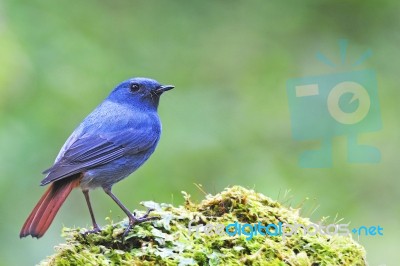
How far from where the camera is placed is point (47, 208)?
11.9 feet

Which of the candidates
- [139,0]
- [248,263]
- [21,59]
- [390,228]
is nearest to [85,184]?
[248,263]

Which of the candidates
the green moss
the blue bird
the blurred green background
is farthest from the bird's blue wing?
the blurred green background

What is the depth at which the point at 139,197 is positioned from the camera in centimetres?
652

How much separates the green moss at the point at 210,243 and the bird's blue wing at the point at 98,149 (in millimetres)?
349

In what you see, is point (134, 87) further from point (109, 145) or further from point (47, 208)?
point (47, 208)

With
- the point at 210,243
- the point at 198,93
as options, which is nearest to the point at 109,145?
the point at 210,243

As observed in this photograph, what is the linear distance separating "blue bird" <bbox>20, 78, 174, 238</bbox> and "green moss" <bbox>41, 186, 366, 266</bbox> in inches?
5.3

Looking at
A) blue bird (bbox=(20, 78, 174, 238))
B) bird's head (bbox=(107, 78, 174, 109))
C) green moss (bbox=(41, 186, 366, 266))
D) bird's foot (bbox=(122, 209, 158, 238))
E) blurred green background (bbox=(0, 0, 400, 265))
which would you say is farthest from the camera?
blurred green background (bbox=(0, 0, 400, 265))

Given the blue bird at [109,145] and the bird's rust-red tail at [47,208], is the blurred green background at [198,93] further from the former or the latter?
the bird's rust-red tail at [47,208]

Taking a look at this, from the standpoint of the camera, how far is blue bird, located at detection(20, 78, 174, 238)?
3.84 m

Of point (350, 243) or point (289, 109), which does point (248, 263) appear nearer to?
point (350, 243)

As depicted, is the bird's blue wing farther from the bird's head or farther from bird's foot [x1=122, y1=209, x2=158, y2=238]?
bird's foot [x1=122, y1=209, x2=158, y2=238]

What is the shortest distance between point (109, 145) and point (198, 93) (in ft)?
12.2

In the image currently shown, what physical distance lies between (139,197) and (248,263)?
333 cm
